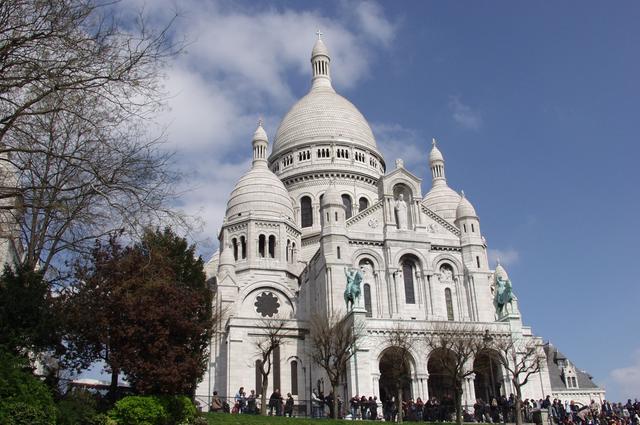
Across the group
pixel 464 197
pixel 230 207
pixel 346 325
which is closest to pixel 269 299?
pixel 230 207

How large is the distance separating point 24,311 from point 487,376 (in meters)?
32.8

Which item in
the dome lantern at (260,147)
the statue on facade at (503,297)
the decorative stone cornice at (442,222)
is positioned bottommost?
the statue on facade at (503,297)

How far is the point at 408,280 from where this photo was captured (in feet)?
169

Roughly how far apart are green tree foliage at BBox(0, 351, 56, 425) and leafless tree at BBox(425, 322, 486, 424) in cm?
2342

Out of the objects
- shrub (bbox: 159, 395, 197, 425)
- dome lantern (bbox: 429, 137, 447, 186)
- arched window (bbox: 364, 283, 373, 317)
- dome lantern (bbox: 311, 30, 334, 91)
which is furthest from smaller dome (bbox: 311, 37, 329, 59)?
shrub (bbox: 159, 395, 197, 425)

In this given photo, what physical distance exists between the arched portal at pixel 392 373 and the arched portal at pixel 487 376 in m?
4.65

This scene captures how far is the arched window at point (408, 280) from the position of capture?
50.8m

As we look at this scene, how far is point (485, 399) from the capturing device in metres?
46.8

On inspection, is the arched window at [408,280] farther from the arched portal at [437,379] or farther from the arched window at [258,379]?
the arched window at [258,379]

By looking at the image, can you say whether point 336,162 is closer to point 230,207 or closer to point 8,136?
point 230,207

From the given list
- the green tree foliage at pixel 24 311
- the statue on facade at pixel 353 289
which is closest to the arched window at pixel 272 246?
the statue on facade at pixel 353 289

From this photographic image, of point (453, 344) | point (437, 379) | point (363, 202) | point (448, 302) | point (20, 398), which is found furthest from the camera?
point (363, 202)

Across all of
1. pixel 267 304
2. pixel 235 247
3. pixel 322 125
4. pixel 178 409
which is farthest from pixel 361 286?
pixel 322 125

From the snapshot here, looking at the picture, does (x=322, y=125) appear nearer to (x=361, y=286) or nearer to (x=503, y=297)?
(x=361, y=286)
